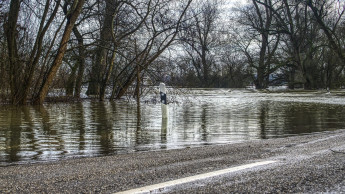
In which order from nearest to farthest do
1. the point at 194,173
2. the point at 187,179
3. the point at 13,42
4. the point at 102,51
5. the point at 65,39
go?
the point at 187,179
the point at 194,173
the point at 13,42
the point at 65,39
the point at 102,51

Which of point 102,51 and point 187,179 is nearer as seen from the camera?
point 187,179

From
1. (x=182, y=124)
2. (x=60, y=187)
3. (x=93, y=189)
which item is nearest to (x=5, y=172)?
(x=60, y=187)

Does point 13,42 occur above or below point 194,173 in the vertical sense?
→ above

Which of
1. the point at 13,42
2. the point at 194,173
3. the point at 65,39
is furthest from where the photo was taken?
the point at 65,39

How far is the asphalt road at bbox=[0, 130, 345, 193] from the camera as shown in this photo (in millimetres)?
3147

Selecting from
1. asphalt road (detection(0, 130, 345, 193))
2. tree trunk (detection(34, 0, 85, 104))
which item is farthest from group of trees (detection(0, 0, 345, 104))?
asphalt road (detection(0, 130, 345, 193))

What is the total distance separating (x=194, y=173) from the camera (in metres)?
3.72

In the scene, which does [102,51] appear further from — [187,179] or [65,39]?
[187,179]

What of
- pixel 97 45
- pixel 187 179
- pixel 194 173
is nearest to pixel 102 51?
pixel 97 45

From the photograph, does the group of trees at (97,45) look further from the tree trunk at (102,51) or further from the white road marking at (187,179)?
the white road marking at (187,179)

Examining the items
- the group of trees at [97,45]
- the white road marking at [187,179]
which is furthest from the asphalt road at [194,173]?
the group of trees at [97,45]

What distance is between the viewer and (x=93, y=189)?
Result: 10.4 feet

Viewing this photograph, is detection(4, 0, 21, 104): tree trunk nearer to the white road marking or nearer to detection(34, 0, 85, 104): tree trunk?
detection(34, 0, 85, 104): tree trunk

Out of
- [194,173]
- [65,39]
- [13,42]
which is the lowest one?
[194,173]
